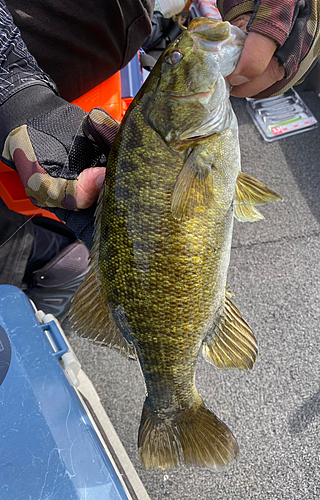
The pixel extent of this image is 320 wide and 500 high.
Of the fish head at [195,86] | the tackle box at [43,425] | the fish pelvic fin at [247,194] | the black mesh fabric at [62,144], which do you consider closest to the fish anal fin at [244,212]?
the fish pelvic fin at [247,194]

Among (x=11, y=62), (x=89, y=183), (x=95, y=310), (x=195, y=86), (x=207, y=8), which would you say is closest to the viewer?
(x=195, y=86)

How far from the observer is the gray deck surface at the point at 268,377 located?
1.70 m

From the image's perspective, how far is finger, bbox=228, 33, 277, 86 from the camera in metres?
0.99

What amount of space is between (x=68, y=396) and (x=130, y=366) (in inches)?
31.5

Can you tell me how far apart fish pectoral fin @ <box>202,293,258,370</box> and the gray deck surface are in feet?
2.72

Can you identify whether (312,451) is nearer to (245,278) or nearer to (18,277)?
(245,278)

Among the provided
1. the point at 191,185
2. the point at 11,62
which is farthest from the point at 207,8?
the point at 191,185

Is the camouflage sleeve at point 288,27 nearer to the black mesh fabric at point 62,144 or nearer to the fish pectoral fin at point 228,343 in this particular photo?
the black mesh fabric at point 62,144

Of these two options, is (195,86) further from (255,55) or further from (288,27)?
(288,27)

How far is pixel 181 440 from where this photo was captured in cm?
119

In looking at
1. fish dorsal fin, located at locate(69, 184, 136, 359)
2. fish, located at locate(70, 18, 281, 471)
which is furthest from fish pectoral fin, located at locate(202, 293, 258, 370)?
fish dorsal fin, located at locate(69, 184, 136, 359)

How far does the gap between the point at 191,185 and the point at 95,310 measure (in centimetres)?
51

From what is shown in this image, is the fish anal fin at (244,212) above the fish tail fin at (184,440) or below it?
above

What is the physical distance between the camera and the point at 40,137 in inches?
52.1
